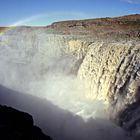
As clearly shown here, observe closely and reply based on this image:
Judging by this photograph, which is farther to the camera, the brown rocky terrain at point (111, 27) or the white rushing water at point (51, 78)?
the brown rocky terrain at point (111, 27)

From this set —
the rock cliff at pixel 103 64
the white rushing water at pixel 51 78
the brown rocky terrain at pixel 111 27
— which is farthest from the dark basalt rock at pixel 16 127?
the brown rocky terrain at pixel 111 27

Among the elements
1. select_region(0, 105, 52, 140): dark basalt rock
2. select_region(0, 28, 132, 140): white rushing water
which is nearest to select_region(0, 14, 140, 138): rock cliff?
select_region(0, 28, 132, 140): white rushing water

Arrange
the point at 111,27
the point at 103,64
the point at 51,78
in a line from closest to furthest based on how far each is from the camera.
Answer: the point at 103,64
the point at 51,78
the point at 111,27

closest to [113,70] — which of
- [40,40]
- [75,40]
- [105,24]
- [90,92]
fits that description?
[90,92]

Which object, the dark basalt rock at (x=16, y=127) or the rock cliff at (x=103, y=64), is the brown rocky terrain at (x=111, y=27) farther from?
the dark basalt rock at (x=16, y=127)

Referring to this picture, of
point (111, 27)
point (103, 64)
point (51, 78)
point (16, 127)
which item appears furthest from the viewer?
point (111, 27)

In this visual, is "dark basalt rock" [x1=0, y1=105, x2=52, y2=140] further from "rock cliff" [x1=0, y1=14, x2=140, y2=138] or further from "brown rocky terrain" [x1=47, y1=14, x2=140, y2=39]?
"brown rocky terrain" [x1=47, y1=14, x2=140, y2=39]

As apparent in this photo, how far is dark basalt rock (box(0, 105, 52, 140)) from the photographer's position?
7.91m

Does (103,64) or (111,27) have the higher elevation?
(111,27)

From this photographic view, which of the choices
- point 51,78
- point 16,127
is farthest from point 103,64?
point 16,127

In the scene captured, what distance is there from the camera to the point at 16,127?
28.0 ft

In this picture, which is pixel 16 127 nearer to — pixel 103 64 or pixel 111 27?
pixel 103 64

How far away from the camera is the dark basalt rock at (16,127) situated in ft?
25.9

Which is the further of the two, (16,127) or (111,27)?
(111,27)
